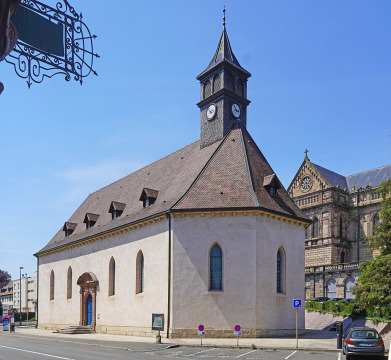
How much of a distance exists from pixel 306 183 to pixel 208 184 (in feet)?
138

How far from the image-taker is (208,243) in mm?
29625

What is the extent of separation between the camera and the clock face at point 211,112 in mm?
36844

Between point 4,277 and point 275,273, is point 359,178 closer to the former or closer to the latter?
point 275,273

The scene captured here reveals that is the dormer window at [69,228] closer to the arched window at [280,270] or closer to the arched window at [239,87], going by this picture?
the arched window at [239,87]

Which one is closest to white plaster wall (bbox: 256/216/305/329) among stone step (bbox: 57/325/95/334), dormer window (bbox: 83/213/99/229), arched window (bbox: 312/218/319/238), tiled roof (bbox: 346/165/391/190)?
stone step (bbox: 57/325/95/334)

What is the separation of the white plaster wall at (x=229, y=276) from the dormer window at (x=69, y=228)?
20.3 m

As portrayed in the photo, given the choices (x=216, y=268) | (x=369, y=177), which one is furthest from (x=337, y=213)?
(x=216, y=268)

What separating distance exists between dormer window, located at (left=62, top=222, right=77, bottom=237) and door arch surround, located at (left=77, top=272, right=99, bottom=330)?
306 inches

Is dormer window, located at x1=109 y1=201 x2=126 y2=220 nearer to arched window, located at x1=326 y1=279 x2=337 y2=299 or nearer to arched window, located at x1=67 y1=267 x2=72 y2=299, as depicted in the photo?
arched window, located at x1=67 y1=267 x2=72 y2=299

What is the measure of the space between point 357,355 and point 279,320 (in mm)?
11089

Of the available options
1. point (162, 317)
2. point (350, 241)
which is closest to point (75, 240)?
point (162, 317)

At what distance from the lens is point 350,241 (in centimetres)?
6750

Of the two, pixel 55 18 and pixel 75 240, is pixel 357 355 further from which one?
pixel 75 240

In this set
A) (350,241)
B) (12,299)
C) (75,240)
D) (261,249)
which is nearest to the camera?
(261,249)
